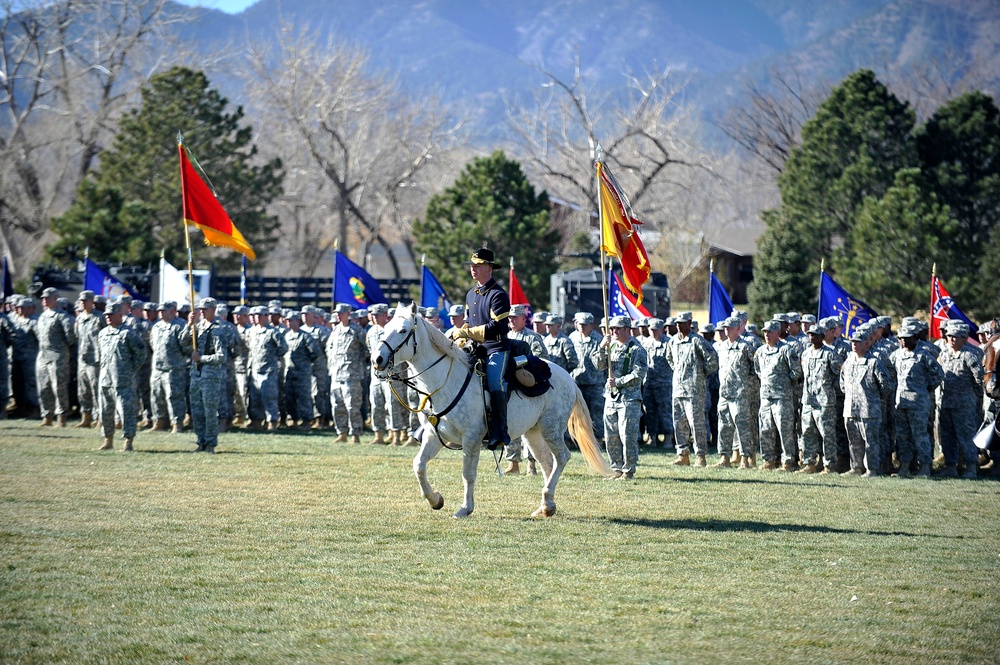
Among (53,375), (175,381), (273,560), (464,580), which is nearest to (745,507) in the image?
(464,580)

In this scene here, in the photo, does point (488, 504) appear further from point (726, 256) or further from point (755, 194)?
point (755, 194)

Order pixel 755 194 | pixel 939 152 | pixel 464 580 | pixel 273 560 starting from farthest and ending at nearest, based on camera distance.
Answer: pixel 755 194 < pixel 939 152 < pixel 273 560 < pixel 464 580

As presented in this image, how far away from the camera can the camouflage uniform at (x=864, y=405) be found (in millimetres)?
14406

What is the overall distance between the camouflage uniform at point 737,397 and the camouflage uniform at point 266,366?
7693 mm

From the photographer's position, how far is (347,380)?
17.7m

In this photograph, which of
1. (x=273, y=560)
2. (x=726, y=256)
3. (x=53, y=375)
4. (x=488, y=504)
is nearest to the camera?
(x=273, y=560)

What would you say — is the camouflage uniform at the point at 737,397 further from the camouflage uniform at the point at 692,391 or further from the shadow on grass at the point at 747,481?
the shadow on grass at the point at 747,481

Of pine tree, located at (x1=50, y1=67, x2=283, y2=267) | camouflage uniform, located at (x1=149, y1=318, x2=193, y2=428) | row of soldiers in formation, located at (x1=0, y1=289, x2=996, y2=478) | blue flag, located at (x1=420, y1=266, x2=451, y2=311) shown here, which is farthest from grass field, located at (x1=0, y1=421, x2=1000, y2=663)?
pine tree, located at (x1=50, y1=67, x2=283, y2=267)

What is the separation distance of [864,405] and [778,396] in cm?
121

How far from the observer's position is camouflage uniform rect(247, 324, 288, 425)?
744 inches

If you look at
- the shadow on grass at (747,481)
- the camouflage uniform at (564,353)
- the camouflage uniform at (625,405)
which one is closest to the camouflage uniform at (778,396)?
the shadow on grass at (747,481)

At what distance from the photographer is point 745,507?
11.8 metres

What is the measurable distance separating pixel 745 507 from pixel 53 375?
1258cm

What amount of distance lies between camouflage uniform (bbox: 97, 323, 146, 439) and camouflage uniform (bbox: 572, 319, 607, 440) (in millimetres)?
6441
